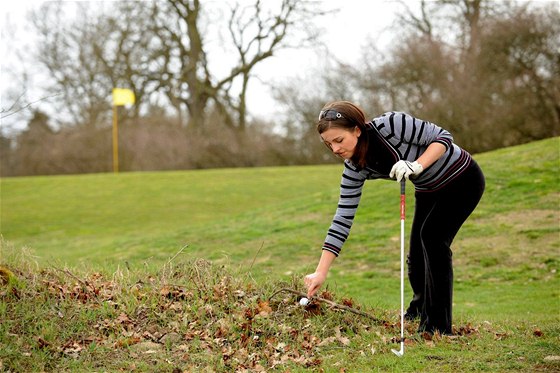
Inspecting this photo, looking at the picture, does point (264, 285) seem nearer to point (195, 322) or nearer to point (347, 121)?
point (195, 322)

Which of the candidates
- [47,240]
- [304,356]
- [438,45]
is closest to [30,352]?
[304,356]

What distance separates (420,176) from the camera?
15.6ft

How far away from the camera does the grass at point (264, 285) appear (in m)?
4.60

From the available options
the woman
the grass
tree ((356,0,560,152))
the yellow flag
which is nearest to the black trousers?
the woman

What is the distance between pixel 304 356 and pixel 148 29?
28689mm

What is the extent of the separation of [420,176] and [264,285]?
5.52ft

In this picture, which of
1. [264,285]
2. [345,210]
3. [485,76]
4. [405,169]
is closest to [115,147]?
[485,76]

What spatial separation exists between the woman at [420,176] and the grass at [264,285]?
0.46 metres

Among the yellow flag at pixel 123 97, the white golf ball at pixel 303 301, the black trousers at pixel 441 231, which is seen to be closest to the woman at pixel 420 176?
the black trousers at pixel 441 231

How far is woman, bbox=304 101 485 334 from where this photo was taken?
4.52m

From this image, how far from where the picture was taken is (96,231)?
696 inches

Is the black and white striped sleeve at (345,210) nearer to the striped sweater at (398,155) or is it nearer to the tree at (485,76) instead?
the striped sweater at (398,155)

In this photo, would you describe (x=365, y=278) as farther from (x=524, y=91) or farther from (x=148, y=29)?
(x=148, y=29)

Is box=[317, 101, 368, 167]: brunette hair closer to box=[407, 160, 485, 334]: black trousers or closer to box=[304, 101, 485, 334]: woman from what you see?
box=[304, 101, 485, 334]: woman
